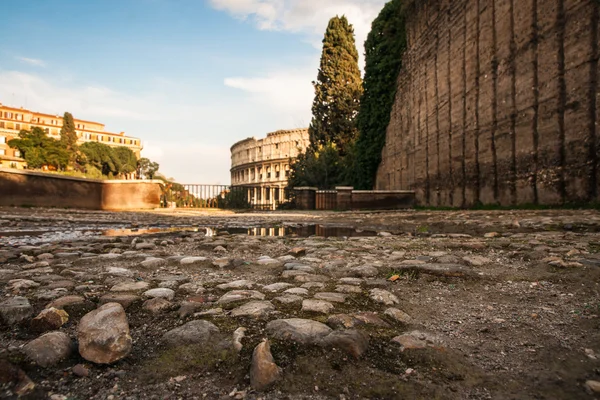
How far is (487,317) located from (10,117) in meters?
114

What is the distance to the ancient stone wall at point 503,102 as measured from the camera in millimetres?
7352

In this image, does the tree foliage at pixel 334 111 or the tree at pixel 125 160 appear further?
the tree at pixel 125 160

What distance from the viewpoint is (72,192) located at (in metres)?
11.9

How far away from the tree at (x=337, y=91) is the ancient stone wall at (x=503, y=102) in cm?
843

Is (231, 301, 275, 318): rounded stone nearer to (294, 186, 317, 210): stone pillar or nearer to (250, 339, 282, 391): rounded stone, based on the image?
(250, 339, 282, 391): rounded stone

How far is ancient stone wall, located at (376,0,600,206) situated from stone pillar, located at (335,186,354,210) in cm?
326

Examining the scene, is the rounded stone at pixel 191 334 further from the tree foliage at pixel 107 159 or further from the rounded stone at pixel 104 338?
the tree foliage at pixel 107 159

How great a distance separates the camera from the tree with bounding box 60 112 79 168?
202 ft

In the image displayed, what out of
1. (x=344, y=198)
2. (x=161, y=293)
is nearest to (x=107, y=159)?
(x=344, y=198)

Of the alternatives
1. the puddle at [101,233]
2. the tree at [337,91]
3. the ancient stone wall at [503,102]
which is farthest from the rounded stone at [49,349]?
the tree at [337,91]

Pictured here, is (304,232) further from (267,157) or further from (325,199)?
(267,157)

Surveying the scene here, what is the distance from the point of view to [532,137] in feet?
28.6

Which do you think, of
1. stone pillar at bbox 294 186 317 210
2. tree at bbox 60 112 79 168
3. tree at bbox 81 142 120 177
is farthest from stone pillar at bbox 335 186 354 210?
tree at bbox 81 142 120 177

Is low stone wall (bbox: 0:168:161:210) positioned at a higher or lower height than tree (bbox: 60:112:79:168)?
lower
